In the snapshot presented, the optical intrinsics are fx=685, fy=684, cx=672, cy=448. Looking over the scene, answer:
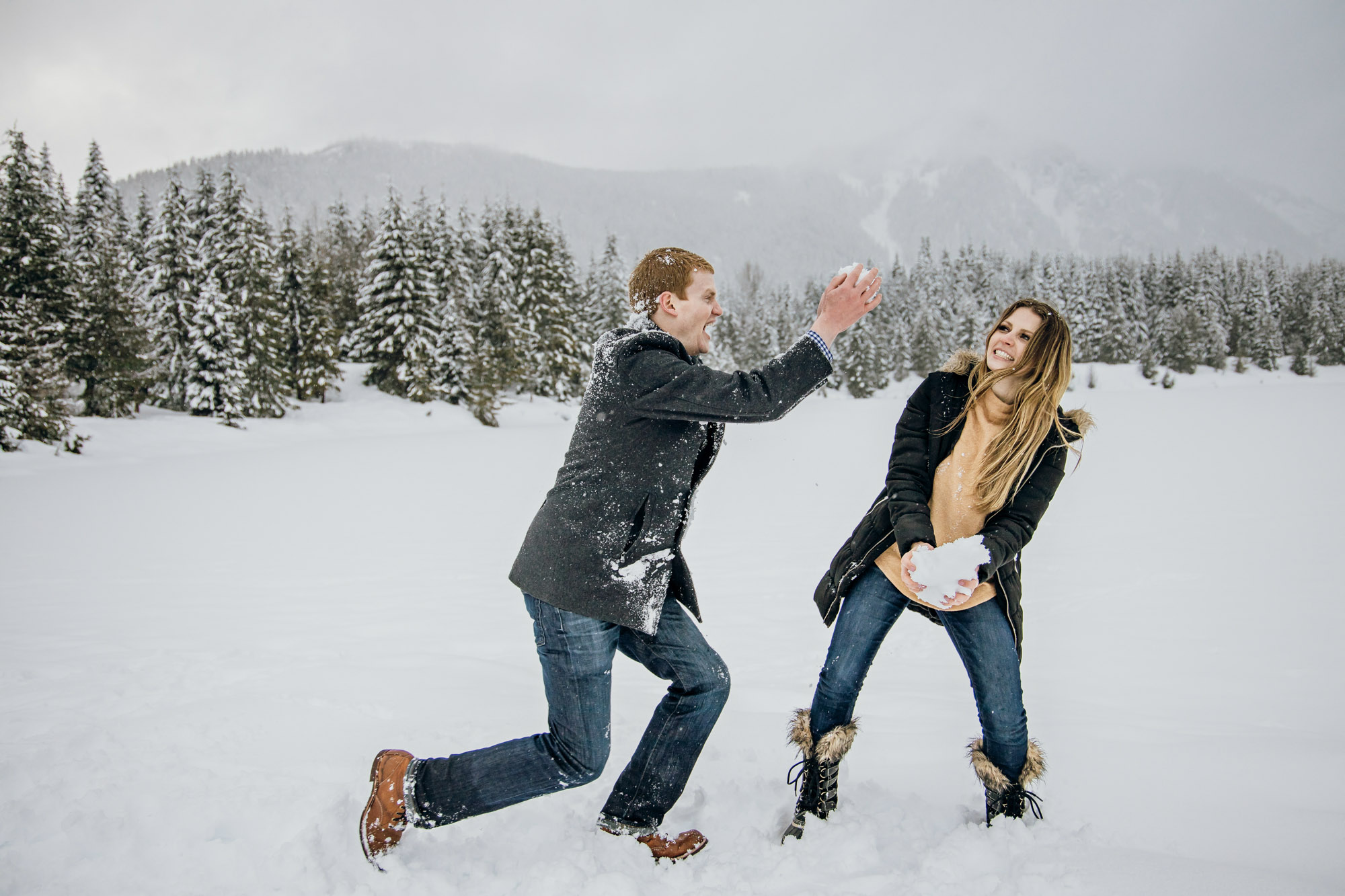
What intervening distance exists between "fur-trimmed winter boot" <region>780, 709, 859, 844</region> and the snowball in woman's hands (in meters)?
0.67

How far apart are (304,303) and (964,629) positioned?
113 ft

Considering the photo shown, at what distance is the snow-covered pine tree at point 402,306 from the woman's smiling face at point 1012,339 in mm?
30146

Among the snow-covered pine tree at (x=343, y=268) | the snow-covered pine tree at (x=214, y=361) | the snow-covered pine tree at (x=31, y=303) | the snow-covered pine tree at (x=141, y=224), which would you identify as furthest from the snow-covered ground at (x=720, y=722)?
the snow-covered pine tree at (x=141, y=224)

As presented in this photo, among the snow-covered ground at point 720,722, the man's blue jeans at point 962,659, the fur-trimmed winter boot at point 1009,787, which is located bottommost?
the snow-covered ground at point 720,722

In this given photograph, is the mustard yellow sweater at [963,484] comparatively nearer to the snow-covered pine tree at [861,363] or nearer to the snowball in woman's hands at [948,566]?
the snowball in woman's hands at [948,566]

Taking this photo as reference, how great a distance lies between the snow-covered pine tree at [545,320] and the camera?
34875mm

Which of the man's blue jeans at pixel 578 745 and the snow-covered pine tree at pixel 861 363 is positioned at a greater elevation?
the snow-covered pine tree at pixel 861 363

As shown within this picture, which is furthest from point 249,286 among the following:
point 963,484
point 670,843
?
point 963,484

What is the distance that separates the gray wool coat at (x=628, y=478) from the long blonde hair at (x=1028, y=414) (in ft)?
2.58

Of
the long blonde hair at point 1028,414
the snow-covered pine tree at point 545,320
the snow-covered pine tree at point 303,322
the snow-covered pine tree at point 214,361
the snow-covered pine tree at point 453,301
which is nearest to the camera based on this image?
the long blonde hair at point 1028,414

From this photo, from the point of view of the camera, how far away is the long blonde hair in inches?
98.6

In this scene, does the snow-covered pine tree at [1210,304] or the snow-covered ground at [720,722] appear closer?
the snow-covered ground at [720,722]

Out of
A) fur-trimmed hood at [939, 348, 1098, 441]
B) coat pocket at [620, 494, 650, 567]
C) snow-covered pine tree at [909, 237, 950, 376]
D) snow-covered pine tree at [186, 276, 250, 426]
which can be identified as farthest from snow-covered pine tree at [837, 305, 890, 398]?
coat pocket at [620, 494, 650, 567]

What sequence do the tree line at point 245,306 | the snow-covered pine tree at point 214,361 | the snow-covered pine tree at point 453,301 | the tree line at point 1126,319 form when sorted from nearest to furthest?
1. the tree line at point 245,306
2. the snow-covered pine tree at point 214,361
3. the snow-covered pine tree at point 453,301
4. the tree line at point 1126,319
